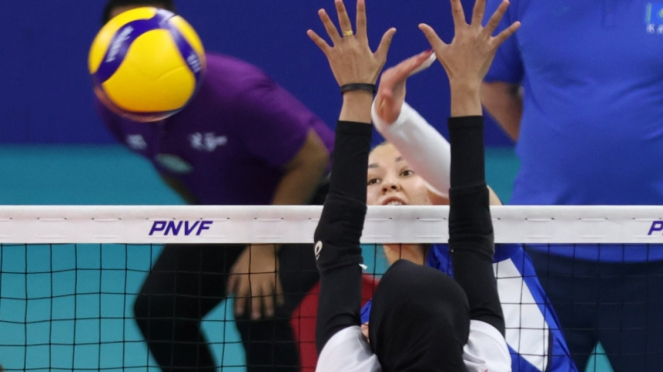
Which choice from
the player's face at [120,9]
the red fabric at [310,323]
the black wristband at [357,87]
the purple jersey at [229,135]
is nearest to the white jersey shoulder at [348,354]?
the black wristband at [357,87]

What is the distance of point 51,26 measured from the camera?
13.8 feet

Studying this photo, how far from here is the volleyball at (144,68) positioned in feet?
7.32

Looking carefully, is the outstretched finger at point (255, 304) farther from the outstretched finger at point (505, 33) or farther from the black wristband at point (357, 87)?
the outstretched finger at point (505, 33)

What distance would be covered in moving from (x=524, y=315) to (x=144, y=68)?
1.22 m

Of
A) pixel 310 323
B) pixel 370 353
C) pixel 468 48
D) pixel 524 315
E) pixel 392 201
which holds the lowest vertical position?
pixel 310 323

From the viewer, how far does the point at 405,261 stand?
122 centimetres

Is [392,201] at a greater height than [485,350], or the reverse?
[485,350]

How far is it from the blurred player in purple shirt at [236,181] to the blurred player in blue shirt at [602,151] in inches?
26.4

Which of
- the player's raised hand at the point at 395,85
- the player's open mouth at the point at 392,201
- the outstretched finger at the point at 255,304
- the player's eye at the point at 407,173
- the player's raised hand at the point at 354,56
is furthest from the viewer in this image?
the outstretched finger at the point at 255,304

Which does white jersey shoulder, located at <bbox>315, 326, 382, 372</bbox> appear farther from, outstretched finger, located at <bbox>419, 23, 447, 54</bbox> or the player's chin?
the player's chin

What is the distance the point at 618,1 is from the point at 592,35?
0.10 meters

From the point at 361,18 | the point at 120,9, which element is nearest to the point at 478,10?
the point at 361,18

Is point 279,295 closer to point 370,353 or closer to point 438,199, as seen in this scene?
point 438,199

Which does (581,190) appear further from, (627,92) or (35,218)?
(35,218)
